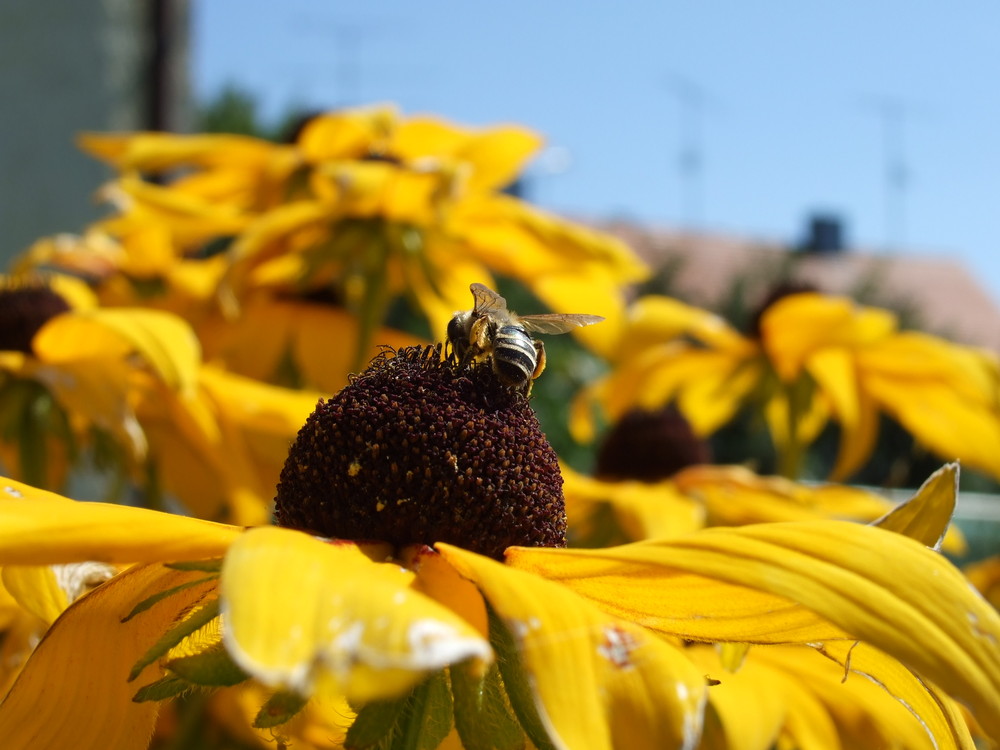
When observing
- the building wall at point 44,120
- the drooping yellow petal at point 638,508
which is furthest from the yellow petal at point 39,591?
the building wall at point 44,120

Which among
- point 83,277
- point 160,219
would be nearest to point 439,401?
point 160,219

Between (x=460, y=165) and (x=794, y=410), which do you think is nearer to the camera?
(x=460, y=165)

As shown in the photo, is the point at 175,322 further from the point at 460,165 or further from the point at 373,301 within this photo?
the point at 460,165

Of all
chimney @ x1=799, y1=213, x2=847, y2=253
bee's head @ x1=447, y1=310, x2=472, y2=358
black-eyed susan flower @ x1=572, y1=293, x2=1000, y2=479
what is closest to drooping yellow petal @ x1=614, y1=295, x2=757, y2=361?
black-eyed susan flower @ x1=572, y1=293, x2=1000, y2=479

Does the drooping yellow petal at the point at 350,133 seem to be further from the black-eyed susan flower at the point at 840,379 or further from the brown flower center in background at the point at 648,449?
the brown flower center in background at the point at 648,449

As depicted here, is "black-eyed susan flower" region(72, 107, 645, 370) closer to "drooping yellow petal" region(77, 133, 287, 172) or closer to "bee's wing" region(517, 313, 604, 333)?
"drooping yellow petal" region(77, 133, 287, 172)

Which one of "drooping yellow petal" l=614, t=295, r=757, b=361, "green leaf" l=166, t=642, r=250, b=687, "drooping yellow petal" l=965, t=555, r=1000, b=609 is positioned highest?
"green leaf" l=166, t=642, r=250, b=687
